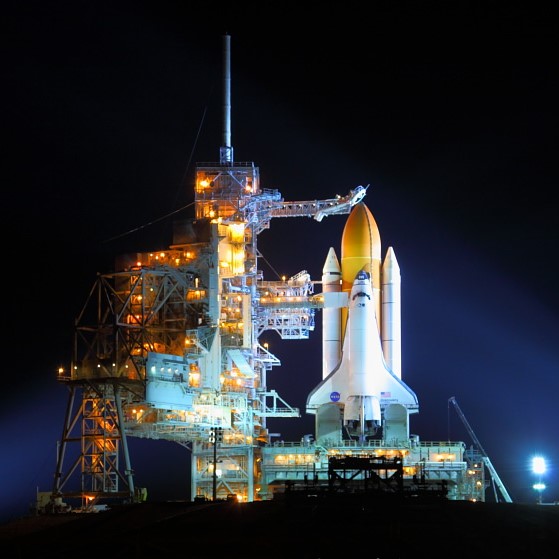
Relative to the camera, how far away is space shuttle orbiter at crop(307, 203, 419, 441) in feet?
275

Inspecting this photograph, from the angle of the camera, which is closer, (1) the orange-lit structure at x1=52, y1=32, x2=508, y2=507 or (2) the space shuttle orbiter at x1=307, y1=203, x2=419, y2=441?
(1) the orange-lit structure at x1=52, y1=32, x2=508, y2=507

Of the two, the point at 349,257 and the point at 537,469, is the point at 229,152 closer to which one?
the point at 349,257

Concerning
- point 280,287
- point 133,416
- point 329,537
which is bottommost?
point 329,537

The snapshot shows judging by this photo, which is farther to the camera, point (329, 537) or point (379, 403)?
point (379, 403)

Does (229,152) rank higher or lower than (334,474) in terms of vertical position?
higher

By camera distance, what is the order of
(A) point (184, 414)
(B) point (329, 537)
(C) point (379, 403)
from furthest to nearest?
(C) point (379, 403)
(A) point (184, 414)
(B) point (329, 537)

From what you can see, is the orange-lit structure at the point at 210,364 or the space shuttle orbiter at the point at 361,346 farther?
the space shuttle orbiter at the point at 361,346

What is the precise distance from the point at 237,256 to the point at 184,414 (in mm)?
12873

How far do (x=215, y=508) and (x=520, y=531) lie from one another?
11644 millimetres

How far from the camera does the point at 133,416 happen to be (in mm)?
77625

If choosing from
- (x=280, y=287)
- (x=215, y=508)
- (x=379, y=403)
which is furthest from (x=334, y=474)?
(x=280, y=287)

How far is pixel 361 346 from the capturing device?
84.3m

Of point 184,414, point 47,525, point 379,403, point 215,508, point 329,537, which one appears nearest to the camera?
point 329,537

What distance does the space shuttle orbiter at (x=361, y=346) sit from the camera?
83938 mm
